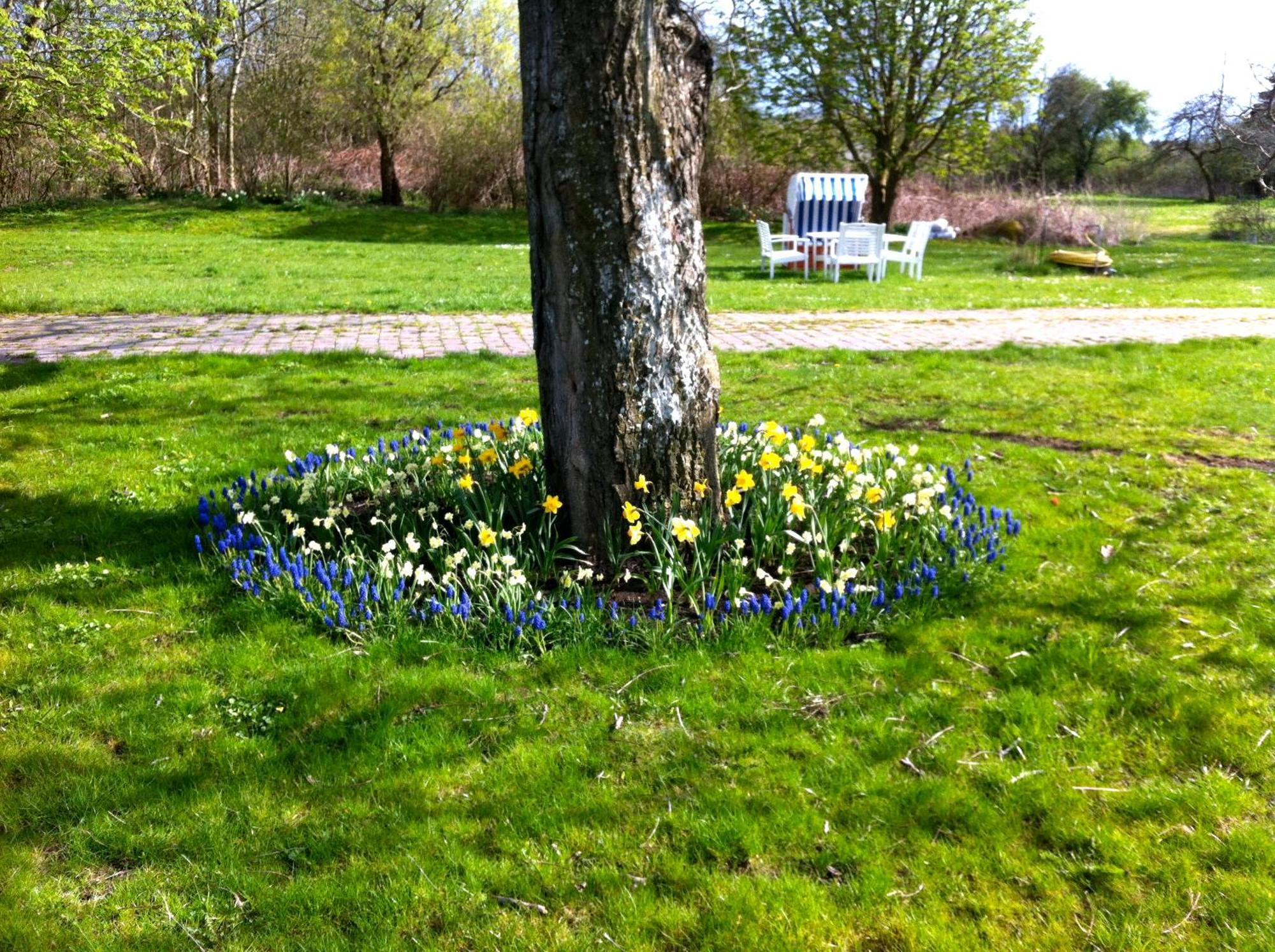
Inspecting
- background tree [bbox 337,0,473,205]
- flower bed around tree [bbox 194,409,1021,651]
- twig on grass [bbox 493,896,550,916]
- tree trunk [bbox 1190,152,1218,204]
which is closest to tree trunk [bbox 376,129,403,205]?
background tree [bbox 337,0,473,205]

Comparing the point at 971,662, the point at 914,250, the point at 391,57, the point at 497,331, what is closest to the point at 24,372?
the point at 497,331

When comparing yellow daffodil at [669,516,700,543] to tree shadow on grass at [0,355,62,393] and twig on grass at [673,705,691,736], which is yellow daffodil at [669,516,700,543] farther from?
tree shadow on grass at [0,355,62,393]

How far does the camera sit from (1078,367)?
8.80m

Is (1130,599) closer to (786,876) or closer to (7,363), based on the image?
(786,876)

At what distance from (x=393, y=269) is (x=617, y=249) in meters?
15.3

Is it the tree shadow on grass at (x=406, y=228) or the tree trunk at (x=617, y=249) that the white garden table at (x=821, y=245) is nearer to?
the tree shadow on grass at (x=406, y=228)

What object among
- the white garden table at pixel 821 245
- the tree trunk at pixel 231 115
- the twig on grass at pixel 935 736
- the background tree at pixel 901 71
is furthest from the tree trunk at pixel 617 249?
the tree trunk at pixel 231 115

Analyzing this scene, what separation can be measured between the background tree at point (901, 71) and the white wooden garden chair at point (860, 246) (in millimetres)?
10532

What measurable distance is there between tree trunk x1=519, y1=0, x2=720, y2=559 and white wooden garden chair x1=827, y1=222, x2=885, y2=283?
14.3 m

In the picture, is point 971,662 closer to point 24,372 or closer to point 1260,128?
point 1260,128

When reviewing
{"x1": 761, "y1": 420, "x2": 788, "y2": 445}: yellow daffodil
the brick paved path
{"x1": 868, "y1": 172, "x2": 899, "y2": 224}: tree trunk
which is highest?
{"x1": 868, "y1": 172, "x2": 899, "y2": 224}: tree trunk

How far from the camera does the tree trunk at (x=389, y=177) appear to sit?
103 feet

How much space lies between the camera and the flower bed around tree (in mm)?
3730

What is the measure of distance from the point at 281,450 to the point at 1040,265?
63.3 ft
